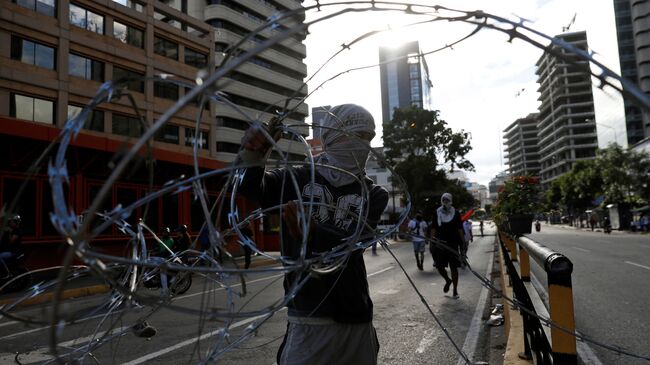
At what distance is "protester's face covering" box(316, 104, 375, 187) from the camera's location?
224 centimetres

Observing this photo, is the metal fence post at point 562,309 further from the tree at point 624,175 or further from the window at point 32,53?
the tree at point 624,175

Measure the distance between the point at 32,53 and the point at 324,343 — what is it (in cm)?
2520

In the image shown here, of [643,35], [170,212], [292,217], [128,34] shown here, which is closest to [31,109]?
[128,34]

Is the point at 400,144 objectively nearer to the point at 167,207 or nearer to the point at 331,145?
the point at 167,207

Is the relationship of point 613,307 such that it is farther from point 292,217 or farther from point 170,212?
point 170,212

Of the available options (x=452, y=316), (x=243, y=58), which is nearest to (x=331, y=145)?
(x=243, y=58)

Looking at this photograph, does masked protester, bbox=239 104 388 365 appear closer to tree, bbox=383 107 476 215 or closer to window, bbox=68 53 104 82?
window, bbox=68 53 104 82

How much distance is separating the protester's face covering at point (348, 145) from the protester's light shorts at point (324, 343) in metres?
0.69

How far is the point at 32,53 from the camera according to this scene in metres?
21.6

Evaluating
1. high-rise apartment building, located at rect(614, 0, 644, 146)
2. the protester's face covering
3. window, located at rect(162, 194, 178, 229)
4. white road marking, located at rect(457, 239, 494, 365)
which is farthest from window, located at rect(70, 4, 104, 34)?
high-rise apartment building, located at rect(614, 0, 644, 146)

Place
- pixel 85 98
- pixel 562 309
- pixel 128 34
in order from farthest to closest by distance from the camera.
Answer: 1. pixel 128 34
2. pixel 85 98
3. pixel 562 309

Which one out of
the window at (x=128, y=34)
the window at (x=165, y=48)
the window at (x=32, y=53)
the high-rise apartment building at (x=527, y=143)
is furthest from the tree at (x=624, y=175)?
the high-rise apartment building at (x=527, y=143)

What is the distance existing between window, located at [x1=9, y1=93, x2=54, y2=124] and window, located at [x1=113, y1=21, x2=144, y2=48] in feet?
A: 18.6

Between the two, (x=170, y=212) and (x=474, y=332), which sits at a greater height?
(x=170, y=212)
